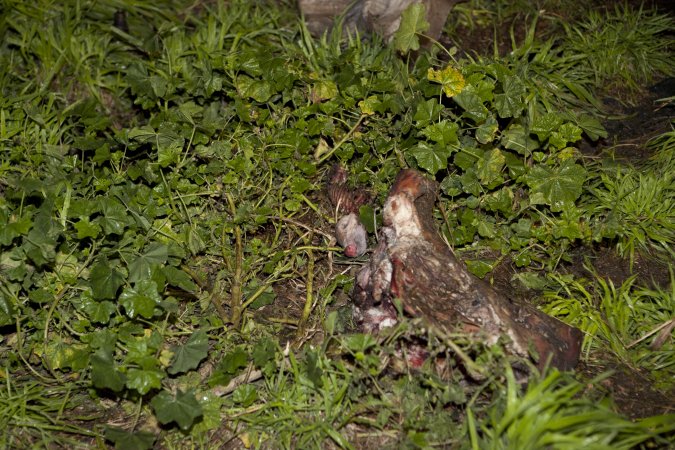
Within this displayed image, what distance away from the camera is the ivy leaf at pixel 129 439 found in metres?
2.62

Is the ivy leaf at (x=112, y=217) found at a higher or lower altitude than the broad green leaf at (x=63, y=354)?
higher

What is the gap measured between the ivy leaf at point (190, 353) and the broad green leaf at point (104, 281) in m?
0.35

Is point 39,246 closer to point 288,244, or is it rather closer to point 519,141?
point 288,244

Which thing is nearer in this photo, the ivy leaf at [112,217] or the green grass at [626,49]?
the ivy leaf at [112,217]

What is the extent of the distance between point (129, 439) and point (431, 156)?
1.73m

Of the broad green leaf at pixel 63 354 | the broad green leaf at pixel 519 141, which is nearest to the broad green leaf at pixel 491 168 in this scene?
the broad green leaf at pixel 519 141

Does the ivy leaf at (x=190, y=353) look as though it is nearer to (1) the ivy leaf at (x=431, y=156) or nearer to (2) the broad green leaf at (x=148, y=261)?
(2) the broad green leaf at (x=148, y=261)

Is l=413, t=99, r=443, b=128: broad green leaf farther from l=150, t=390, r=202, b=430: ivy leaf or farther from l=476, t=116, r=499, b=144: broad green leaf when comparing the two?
l=150, t=390, r=202, b=430: ivy leaf

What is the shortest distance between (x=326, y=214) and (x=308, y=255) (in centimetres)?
29

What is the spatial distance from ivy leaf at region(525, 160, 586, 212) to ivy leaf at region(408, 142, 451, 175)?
400 mm

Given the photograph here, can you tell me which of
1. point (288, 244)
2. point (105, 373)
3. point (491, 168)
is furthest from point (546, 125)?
point (105, 373)

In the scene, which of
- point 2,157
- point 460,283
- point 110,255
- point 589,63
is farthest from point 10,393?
point 589,63

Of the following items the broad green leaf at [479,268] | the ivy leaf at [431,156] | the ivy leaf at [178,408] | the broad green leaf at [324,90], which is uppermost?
the ivy leaf at [431,156]

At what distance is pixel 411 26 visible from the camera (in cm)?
376
